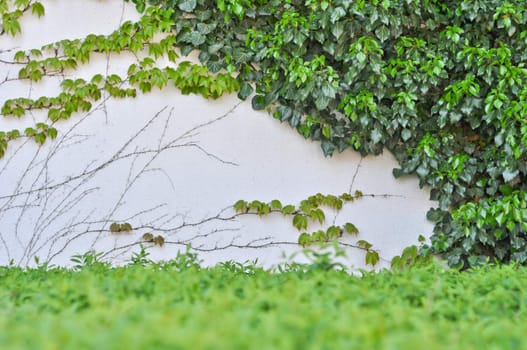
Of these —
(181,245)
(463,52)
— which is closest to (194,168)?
(181,245)

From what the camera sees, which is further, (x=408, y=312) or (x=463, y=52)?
(x=463, y=52)

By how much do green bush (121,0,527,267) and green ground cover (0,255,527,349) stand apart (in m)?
1.57

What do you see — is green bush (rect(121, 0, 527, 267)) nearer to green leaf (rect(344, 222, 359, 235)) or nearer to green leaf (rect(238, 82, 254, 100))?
green leaf (rect(238, 82, 254, 100))

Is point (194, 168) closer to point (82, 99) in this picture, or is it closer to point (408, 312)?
point (82, 99)

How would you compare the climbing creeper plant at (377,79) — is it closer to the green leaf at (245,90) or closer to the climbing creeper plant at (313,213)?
the green leaf at (245,90)

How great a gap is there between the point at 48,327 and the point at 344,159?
2.59 meters

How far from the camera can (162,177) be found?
317cm

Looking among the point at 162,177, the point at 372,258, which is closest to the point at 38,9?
the point at 162,177

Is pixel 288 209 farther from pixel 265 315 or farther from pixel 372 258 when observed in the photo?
pixel 265 315

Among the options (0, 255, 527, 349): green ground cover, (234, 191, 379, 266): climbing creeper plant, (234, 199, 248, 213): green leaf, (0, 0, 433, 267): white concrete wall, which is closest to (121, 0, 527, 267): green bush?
(0, 0, 433, 267): white concrete wall

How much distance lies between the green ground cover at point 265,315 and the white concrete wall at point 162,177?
1.70 m

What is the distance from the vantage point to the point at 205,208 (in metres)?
3.18

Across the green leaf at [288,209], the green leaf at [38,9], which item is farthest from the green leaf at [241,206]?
the green leaf at [38,9]

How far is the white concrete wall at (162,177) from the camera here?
315 centimetres
